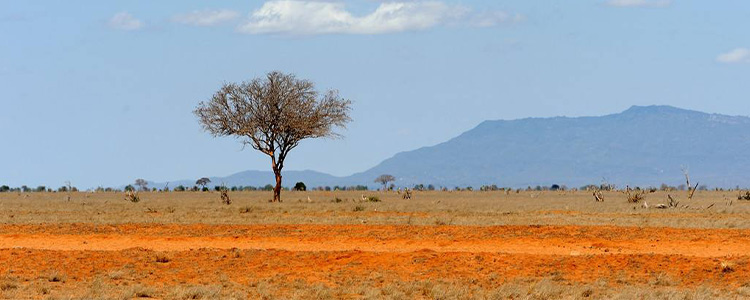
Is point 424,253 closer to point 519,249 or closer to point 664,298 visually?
point 519,249

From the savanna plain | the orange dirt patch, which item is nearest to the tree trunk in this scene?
the savanna plain

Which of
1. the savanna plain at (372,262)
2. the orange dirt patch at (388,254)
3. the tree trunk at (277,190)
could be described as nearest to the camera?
the savanna plain at (372,262)

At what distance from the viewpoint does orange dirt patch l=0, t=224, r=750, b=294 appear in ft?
79.0

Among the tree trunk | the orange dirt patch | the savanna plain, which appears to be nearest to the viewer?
the savanna plain

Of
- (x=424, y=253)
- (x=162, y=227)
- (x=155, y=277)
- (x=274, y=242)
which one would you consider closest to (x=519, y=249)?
(x=424, y=253)

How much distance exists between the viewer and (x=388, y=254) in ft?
86.8

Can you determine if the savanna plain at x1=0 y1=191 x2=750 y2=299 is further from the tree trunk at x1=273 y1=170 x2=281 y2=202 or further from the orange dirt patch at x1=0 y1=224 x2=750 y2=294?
the tree trunk at x1=273 y1=170 x2=281 y2=202

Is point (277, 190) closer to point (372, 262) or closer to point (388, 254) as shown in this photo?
point (388, 254)

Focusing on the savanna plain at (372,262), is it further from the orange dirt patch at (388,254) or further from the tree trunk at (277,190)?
the tree trunk at (277,190)

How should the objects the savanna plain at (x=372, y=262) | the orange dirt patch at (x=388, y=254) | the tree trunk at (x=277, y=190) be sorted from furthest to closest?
the tree trunk at (x=277, y=190) → the orange dirt patch at (x=388, y=254) → the savanna plain at (x=372, y=262)

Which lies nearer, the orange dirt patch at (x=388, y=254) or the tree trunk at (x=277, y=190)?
the orange dirt patch at (x=388, y=254)

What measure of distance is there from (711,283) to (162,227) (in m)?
19.3

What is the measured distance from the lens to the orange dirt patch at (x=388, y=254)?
948 inches

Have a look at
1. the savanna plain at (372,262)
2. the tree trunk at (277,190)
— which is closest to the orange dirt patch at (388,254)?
the savanna plain at (372,262)
